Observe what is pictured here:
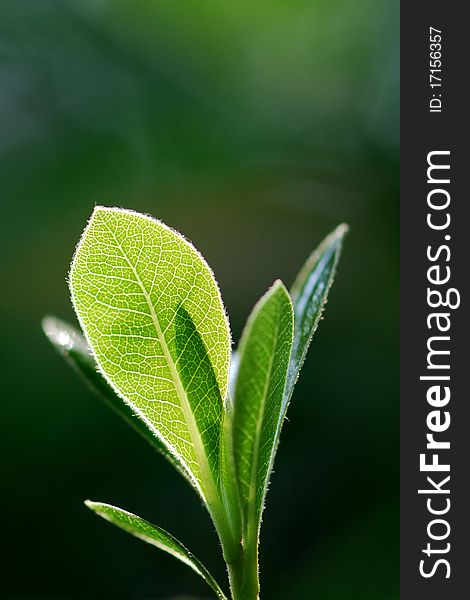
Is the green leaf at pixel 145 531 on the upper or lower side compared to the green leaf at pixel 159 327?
lower

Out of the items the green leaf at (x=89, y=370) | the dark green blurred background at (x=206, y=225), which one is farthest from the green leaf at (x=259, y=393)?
the dark green blurred background at (x=206, y=225)

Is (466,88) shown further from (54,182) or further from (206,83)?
(54,182)

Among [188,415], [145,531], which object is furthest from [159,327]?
[145,531]

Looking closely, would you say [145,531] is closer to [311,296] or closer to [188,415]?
[188,415]

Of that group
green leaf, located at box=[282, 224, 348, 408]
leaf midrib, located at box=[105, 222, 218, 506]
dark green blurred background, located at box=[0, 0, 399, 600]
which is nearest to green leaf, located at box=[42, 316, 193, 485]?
leaf midrib, located at box=[105, 222, 218, 506]

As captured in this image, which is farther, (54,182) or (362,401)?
(54,182)

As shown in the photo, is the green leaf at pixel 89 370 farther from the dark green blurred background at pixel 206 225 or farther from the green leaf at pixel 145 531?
the dark green blurred background at pixel 206 225

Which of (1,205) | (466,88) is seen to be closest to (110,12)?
(1,205)
